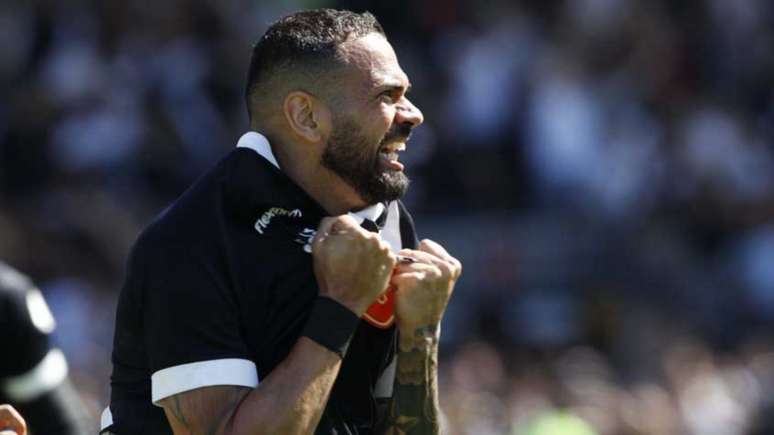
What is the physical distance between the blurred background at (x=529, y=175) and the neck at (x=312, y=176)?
6.41 metres

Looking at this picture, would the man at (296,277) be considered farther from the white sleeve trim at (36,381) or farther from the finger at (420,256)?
the white sleeve trim at (36,381)

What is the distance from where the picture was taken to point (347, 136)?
424 cm

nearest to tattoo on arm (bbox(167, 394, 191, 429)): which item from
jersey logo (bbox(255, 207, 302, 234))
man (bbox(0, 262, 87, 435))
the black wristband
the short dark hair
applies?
the black wristband

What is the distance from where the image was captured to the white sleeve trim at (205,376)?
3938mm

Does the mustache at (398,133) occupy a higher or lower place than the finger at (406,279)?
higher

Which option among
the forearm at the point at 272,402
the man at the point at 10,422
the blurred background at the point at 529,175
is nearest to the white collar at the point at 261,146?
the forearm at the point at 272,402

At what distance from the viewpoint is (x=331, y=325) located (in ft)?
13.1

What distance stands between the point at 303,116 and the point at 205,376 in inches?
28.2

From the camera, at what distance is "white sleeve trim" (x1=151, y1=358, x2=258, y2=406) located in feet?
12.9

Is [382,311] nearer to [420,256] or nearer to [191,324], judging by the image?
[420,256]

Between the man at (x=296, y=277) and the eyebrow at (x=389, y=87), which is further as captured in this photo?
the eyebrow at (x=389, y=87)

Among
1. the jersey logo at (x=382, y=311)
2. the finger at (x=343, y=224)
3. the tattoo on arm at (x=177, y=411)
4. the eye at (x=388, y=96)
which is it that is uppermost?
the eye at (x=388, y=96)

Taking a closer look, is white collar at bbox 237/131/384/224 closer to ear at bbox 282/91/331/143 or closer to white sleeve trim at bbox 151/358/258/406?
ear at bbox 282/91/331/143

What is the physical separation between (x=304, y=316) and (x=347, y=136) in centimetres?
46
